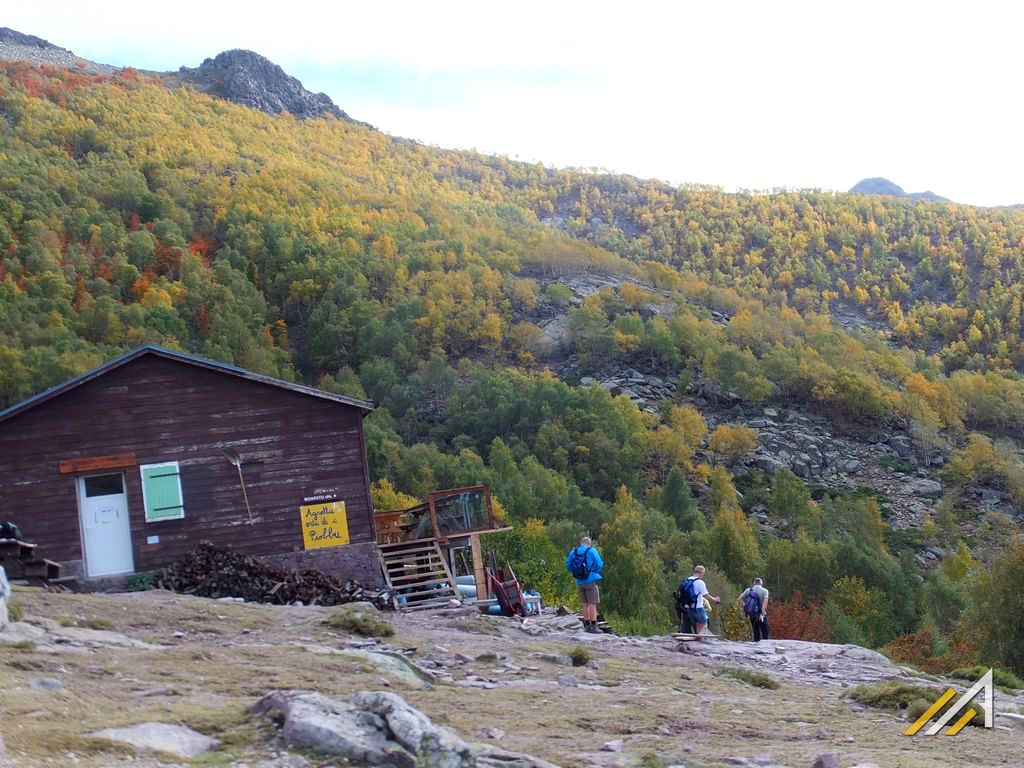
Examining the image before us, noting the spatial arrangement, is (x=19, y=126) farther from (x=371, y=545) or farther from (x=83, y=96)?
(x=371, y=545)

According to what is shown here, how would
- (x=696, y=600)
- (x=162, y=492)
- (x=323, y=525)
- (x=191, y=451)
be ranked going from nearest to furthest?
(x=696, y=600), (x=162, y=492), (x=191, y=451), (x=323, y=525)

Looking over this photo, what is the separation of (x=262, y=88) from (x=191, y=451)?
599 ft

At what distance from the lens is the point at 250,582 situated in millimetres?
21266

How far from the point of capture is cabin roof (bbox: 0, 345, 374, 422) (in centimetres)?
2152

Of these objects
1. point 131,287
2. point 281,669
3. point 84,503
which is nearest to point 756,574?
point 84,503

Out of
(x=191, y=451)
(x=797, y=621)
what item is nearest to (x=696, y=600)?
(x=191, y=451)

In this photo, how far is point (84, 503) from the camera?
2194 cm

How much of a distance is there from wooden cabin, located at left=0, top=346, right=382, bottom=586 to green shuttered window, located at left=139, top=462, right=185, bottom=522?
2 cm

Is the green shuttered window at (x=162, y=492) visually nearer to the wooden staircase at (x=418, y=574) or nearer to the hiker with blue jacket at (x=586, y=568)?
the wooden staircase at (x=418, y=574)

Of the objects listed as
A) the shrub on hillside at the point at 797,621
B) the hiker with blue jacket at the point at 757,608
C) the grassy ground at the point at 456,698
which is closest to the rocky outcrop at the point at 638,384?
the shrub on hillside at the point at 797,621

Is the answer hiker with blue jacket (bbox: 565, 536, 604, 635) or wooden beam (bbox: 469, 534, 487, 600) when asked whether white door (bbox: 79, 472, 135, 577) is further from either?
hiker with blue jacket (bbox: 565, 536, 604, 635)

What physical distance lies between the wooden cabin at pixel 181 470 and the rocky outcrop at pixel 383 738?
45.8ft

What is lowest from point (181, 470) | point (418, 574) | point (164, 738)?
point (418, 574)

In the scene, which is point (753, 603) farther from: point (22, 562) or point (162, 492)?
point (22, 562)
